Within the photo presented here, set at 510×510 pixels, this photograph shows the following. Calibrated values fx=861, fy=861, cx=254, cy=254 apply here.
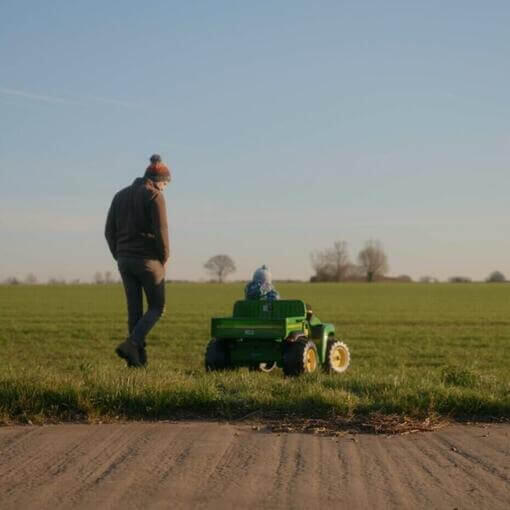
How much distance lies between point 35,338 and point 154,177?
16.1 meters

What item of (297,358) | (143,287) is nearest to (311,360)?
(297,358)

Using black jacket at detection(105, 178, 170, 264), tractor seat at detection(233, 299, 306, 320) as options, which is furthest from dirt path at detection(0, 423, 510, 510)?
tractor seat at detection(233, 299, 306, 320)

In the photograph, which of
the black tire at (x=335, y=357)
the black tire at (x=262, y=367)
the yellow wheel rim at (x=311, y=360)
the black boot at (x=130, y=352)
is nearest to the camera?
the black boot at (x=130, y=352)

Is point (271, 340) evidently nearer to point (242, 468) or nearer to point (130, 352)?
point (130, 352)

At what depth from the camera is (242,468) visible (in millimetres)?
4195

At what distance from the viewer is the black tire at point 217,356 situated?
32.3 ft

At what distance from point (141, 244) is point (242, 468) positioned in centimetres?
463

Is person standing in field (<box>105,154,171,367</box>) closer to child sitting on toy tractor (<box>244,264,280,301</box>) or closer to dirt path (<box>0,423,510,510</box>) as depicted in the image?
child sitting on toy tractor (<box>244,264,280,301</box>)

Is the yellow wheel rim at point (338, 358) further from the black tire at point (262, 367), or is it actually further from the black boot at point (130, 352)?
the black boot at point (130, 352)

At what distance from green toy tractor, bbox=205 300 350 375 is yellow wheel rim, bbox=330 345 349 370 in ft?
0.05

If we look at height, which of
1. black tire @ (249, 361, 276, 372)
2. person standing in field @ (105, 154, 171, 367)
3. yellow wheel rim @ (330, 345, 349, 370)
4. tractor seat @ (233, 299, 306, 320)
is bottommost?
black tire @ (249, 361, 276, 372)

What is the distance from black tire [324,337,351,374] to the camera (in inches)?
414

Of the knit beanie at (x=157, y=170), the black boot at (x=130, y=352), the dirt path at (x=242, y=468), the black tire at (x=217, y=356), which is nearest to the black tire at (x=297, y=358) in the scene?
the black tire at (x=217, y=356)

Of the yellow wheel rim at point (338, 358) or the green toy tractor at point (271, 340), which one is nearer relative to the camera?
the green toy tractor at point (271, 340)
